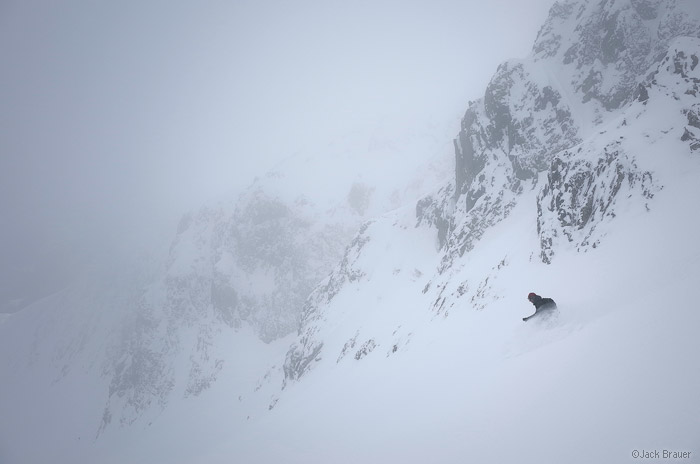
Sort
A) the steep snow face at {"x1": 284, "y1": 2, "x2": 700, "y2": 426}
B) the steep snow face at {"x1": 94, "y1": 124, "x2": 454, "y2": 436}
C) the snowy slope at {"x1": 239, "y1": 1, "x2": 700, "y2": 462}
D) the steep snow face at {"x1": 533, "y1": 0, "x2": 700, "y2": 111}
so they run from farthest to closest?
the steep snow face at {"x1": 94, "y1": 124, "x2": 454, "y2": 436}, the steep snow face at {"x1": 533, "y1": 0, "x2": 700, "y2": 111}, the steep snow face at {"x1": 284, "y1": 2, "x2": 700, "y2": 426}, the snowy slope at {"x1": 239, "y1": 1, "x2": 700, "y2": 462}

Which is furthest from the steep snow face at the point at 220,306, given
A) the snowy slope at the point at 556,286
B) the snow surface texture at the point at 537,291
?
the snowy slope at the point at 556,286

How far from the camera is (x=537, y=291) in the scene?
17609 millimetres

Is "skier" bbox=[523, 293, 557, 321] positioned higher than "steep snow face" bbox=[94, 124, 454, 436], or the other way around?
"skier" bbox=[523, 293, 557, 321]

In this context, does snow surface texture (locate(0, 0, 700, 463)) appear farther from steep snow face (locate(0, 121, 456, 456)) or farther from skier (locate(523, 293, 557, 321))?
steep snow face (locate(0, 121, 456, 456))

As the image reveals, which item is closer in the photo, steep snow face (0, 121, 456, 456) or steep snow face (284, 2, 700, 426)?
steep snow face (284, 2, 700, 426)

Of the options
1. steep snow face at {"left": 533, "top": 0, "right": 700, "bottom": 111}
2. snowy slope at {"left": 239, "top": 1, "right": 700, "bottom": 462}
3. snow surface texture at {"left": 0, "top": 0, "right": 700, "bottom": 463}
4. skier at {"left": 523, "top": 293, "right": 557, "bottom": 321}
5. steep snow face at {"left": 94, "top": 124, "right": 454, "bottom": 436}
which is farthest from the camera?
steep snow face at {"left": 94, "top": 124, "right": 454, "bottom": 436}

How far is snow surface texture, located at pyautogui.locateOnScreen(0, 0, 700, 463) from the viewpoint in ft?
25.1

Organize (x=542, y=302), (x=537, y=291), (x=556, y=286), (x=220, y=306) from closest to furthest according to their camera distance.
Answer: (x=542, y=302) < (x=556, y=286) < (x=537, y=291) < (x=220, y=306)

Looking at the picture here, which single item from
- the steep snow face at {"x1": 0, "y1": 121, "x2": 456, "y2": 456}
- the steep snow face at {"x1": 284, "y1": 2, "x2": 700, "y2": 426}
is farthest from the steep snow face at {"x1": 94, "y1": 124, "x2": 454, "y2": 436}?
the steep snow face at {"x1": 284, "y1": 2, "x2": 700, "y2": 426}

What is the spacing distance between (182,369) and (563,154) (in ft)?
405

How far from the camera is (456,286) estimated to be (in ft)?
108

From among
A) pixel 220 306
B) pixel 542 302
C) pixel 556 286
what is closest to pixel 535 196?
pixel 556 286

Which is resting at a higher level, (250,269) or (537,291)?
(537,291)

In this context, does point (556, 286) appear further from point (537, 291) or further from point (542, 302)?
point (542, 302)
